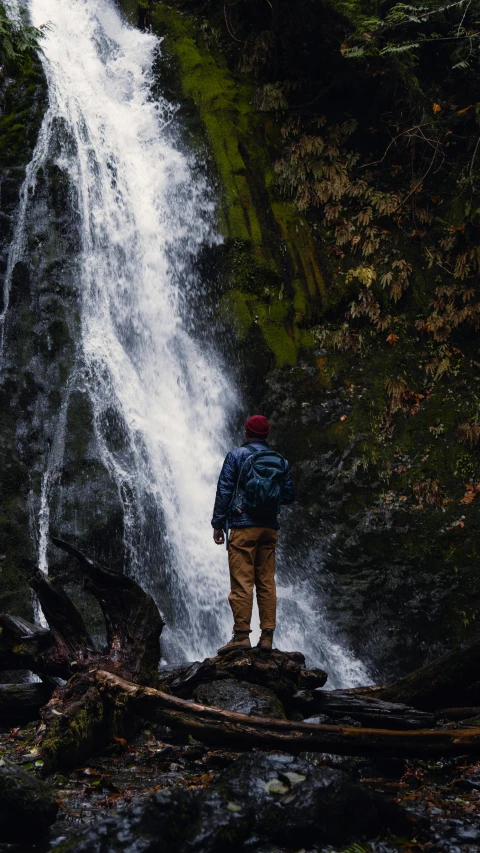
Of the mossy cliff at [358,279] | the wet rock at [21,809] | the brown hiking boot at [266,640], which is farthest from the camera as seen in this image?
the mossy cliff at [358,279]

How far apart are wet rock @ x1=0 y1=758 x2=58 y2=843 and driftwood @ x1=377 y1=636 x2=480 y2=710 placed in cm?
293

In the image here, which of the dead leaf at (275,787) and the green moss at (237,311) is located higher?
the green moss at (237,311)

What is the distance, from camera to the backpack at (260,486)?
5926mm

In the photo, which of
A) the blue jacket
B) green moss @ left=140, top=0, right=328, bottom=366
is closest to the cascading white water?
green moss @ left=140, top=0, right=328, bottom=366

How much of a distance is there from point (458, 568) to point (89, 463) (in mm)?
5253

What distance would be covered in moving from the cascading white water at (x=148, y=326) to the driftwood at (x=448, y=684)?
12.3ft

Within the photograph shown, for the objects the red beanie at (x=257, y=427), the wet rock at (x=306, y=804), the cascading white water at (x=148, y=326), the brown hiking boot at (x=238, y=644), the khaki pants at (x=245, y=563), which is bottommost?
the wet rock at (x=306, y=804)

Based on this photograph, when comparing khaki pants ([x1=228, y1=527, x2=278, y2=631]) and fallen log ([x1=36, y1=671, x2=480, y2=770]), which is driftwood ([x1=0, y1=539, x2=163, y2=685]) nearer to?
fallen log ([x1=36, y1=671, x2=480, y2=770])

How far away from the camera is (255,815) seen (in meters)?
2.98

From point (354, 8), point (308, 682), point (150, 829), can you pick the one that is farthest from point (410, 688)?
point (354, 8)

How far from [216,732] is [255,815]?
1112mm

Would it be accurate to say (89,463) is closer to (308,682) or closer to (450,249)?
(308,682)

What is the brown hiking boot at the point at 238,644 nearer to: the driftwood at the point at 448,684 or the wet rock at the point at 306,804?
the driftwood at the point at 448,684

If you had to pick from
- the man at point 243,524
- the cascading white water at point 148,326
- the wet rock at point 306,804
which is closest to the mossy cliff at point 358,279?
the cascading white water at point 148,326
